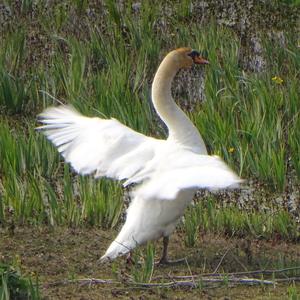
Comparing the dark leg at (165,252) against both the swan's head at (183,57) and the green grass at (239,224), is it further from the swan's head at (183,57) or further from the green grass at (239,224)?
the swan's head at (183,57)

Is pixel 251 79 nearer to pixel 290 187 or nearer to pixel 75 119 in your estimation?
pixel 290 187

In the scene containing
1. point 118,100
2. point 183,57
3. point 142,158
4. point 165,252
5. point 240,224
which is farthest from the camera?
point 118,100

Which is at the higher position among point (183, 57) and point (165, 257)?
point (183, 57)

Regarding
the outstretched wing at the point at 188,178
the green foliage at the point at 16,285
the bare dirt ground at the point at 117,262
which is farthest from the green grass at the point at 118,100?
the green foliage at the point at 16,285

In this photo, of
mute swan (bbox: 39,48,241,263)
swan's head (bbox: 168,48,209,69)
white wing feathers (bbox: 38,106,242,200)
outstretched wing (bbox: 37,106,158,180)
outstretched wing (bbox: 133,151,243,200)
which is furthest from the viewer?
swan's head (bbox: 168,48,209,69)

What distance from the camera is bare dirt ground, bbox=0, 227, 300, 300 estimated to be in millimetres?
6586

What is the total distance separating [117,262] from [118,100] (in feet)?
7.29

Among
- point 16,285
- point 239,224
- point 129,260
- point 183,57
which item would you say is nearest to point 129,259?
point 129,260

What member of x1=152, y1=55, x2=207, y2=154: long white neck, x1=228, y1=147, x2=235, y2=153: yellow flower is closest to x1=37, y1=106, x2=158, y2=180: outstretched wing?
x1=152, y1=55, x2=207, y2=154: long white neck

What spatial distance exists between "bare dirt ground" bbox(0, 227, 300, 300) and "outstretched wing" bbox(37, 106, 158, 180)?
48cm

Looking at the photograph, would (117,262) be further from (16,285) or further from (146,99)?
(146,99)

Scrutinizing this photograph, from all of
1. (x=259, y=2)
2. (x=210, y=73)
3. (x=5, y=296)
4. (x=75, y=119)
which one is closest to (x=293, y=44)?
(x=210, y=73)

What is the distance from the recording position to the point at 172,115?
7398mm

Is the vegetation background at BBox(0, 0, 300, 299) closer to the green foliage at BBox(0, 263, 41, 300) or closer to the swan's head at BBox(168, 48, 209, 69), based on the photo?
the green foliage at BBox(0, 263, 41, 300)
